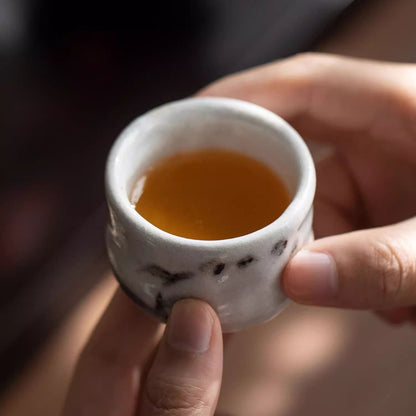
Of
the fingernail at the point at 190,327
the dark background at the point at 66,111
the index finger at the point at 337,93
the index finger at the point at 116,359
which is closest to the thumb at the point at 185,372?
the fingernail at the point at 190,327

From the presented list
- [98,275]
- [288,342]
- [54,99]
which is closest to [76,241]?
[98,275]

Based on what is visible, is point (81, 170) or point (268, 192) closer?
point (268, 192)

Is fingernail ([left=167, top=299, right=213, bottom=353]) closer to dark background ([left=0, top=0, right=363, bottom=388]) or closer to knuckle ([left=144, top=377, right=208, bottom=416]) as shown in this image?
knuckle ([left=144, top=377, right=208, bottom=416])

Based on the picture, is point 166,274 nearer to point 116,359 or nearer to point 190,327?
point 190,327

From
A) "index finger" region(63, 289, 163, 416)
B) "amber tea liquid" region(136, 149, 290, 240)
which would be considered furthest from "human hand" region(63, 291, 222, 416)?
"amber tea liquid" region(136, 149, 290, 240)

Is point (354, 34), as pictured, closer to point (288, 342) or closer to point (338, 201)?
point (338, 201)

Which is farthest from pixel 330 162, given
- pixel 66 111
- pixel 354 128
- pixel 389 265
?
pixel 66 111

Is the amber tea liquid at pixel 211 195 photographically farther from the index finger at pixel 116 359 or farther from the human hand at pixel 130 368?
the index finger at pixel 116 359
